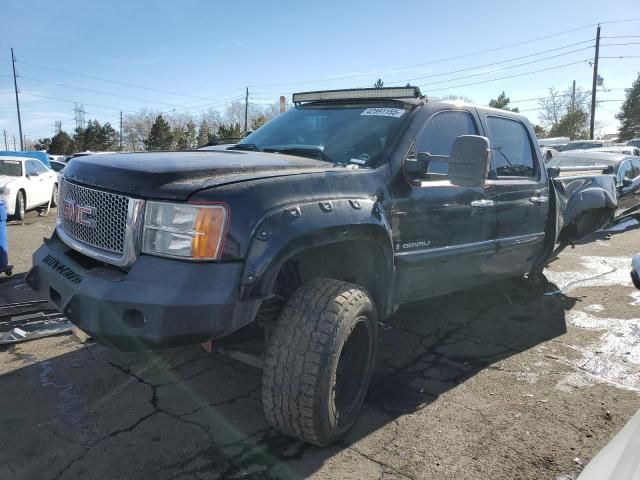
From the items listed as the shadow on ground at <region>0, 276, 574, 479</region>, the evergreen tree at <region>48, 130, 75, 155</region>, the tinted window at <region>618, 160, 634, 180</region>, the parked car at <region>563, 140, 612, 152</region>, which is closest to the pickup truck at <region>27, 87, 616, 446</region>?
the shadow on ground at <region>0, 276, 574, 479</region>

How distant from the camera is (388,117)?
359cm

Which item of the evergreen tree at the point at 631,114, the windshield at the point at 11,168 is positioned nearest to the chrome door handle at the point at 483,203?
the windshield at the point at 11,168

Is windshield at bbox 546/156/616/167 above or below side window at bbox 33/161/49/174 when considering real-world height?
above

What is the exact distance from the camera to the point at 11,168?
1246 centimetres

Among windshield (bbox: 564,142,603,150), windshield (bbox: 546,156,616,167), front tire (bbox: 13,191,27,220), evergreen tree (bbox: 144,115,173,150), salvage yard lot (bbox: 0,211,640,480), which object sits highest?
evergreen tree (bbox: 144,115,173,150)

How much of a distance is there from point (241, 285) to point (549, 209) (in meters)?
3.84

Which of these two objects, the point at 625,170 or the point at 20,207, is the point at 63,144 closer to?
the point at 20,207

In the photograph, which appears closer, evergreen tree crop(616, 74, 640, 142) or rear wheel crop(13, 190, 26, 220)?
rear wheel crop(13, 190, 26, 220)

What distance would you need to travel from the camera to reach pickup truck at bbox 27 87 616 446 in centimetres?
236

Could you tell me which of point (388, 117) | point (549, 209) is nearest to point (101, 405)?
point (388, 117)

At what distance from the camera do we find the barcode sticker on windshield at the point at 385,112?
11.8 feet

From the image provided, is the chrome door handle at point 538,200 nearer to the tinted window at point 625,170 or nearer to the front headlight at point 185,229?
the front headlight at point 185,229

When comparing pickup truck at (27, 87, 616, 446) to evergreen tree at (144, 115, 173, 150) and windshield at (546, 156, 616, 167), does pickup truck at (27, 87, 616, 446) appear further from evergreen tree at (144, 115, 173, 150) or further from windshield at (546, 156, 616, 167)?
evergreen tree at (144, 115, 173, 150)

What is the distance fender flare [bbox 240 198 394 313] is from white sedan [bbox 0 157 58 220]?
9.97 m
